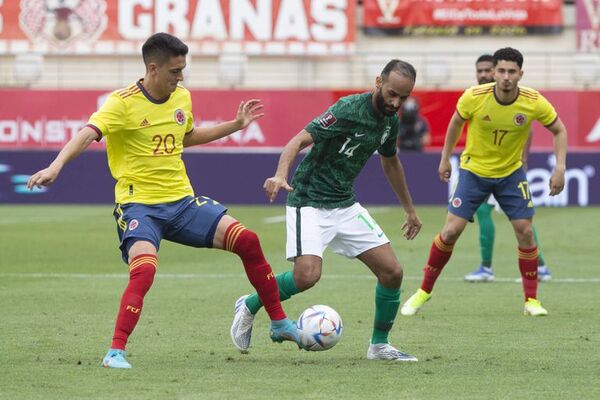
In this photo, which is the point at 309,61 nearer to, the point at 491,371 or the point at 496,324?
the point at 496,324

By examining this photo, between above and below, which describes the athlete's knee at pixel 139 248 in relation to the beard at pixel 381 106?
below

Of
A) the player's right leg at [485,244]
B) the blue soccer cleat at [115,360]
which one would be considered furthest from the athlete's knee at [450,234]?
the blue soccer cleat at [115,360]

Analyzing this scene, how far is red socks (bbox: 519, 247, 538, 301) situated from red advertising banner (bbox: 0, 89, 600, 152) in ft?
67.4

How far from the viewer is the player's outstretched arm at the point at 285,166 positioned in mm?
7656

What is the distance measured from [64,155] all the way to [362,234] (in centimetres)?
199

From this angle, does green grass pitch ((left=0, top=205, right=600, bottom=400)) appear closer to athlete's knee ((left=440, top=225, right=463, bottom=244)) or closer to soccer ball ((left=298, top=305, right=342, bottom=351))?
soccer ball ((left=298, top=305, right=342, bottom=351))

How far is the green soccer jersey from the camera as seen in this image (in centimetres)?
847

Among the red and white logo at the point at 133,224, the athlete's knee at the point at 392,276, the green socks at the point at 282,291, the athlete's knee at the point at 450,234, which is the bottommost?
the athlete's knee at the point at 450,234

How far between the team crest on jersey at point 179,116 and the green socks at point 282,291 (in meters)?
1.20

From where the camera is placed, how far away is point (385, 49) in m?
33.8

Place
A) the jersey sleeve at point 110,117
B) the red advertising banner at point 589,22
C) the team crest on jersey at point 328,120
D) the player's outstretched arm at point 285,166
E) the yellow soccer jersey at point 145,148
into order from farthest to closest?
the red advertising banner at point 589,22, the team crest on jersey at point 328,120, the yellow soccer jersey at point 145,148, the jersey sleeve at point 110,117, the player's outstretched arm at point 285,166

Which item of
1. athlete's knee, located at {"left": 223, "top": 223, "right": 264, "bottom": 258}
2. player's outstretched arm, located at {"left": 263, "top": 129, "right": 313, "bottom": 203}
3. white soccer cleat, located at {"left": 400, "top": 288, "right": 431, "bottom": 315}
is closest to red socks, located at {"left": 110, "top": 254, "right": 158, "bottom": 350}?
athlete's knee, located at {"left": 223, "top": 223, "right": 264, "bottom": 258}

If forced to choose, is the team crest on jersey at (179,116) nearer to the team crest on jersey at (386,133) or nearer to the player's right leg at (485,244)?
the team crest on jersey at (386,133)

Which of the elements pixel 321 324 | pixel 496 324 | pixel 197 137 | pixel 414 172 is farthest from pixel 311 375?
pixel 414 172
